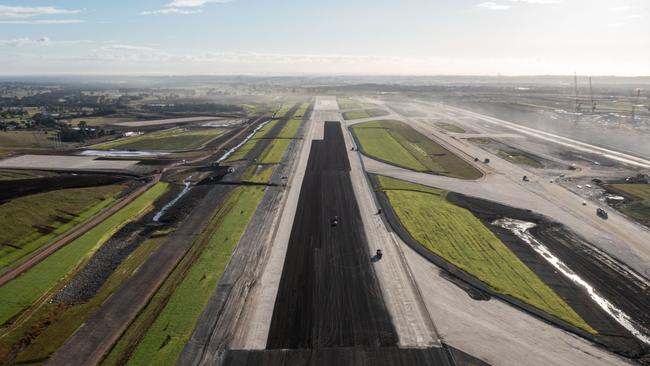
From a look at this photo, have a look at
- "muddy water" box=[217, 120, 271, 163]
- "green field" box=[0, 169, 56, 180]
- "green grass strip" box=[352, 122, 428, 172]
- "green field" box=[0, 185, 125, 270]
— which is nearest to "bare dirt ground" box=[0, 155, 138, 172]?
"green field" box=[0, 169, 56, 180]

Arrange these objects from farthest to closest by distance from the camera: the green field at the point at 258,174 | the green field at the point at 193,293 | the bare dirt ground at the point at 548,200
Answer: the green field at the point at 258,174 → the bare dirt ground at the point at 548,200 → the green field at the point at 193,293

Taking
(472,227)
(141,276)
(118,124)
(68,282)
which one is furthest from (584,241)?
(118,124)

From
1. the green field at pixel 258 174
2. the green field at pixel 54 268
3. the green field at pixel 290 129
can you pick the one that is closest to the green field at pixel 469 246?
the green field at pixel 258 174

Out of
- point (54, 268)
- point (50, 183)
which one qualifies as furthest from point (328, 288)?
point (50, 183)

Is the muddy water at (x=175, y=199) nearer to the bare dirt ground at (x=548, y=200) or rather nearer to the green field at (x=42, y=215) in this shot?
the green field at (x=42, y=215)

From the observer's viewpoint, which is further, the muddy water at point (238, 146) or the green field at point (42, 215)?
the muddy water at point (238, 146)

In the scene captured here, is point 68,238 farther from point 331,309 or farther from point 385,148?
point 385,148

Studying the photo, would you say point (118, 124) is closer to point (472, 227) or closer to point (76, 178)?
point (76, 178)

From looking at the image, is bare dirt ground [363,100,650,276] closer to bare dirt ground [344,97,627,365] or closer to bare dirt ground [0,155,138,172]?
bare dirt ground [344,97,627,365]
